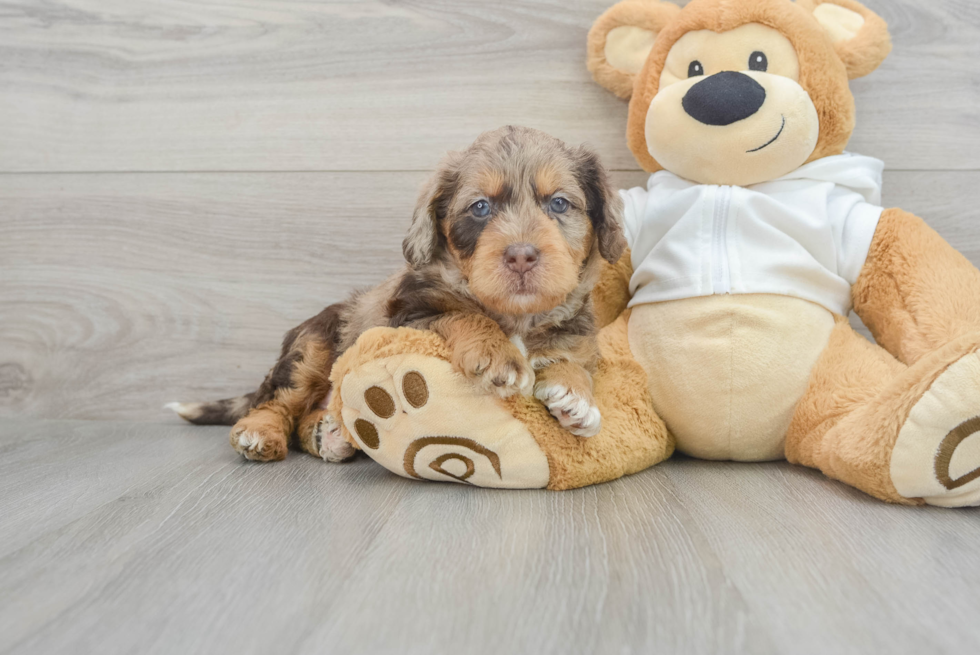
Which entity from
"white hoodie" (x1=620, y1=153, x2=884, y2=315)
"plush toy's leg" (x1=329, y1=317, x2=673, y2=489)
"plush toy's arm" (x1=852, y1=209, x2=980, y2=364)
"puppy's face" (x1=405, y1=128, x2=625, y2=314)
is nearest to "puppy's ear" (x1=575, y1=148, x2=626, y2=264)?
"puppy's face" (x1=405, y1=128, x2=625, y2=314)

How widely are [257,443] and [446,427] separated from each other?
2.39ft

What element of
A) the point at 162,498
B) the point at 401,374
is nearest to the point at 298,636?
the point at 401,374

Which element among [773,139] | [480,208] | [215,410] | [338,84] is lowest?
[215,410]

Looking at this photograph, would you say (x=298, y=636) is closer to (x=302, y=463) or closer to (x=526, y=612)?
(x=526, y=612)

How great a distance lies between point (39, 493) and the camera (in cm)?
173

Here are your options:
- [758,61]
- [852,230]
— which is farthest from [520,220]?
[852,230]

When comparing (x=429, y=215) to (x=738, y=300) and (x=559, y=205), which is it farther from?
(x=738, y=300)

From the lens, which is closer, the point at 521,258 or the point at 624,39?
the point at 521,258

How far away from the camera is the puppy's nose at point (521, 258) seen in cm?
148

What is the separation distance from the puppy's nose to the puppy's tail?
137cm

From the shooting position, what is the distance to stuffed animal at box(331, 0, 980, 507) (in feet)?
5.32

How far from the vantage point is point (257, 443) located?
2008 mm

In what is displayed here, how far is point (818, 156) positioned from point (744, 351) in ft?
2.14

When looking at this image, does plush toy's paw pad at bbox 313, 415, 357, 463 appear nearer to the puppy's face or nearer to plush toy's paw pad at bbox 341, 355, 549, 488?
plush toy's paw pad at bbox 341, 355, 549, 488
